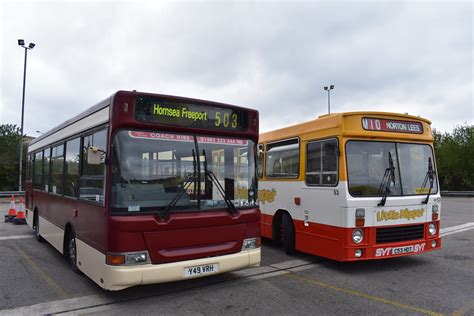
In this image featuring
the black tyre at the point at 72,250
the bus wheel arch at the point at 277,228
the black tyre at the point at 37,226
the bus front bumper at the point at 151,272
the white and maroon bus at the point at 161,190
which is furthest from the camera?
the black tyre at the point at 37,226

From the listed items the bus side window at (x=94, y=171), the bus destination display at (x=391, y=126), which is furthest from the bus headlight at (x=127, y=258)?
the bus destination display at (x=391, y=126)

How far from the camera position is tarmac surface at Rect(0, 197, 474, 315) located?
5113mm

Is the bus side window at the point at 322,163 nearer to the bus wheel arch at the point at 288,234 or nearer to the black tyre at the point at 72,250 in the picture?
the bus wheel arch at the point at 288,234

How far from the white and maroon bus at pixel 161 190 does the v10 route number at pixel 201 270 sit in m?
0.01

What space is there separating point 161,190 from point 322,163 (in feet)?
10.8

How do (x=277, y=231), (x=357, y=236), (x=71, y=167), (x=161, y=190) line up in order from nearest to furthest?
1. (x=161, y=190)
2. (x=357, y=236)
3. (x=71, y=167)
4. (x=277, y=231)

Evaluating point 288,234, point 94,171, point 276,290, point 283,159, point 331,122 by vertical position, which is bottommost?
point 276,290

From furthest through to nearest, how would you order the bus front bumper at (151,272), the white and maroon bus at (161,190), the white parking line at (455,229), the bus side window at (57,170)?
the white parking line at (455,229) → the bus side window at (57,170) → the white and maroon bus at (161,190) → the bus front bumper at (151,272)

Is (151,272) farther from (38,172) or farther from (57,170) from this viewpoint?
(38,172)

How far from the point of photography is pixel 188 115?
571 cm

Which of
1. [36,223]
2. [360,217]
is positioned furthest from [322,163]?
[36,223]

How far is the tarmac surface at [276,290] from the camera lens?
5.11 m

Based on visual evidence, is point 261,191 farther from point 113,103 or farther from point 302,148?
point 113,103

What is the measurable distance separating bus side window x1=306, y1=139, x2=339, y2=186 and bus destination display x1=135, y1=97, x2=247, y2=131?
1783mm
